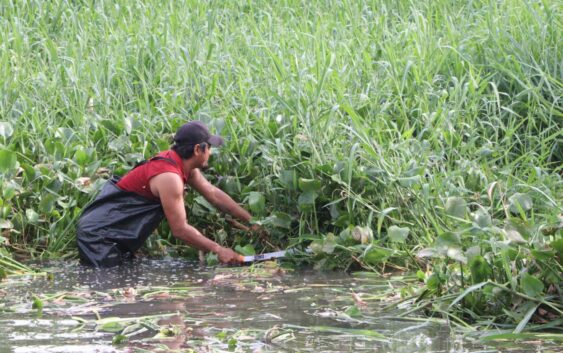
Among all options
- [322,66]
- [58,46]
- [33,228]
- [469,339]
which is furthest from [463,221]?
[58,46]

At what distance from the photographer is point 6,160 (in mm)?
6027

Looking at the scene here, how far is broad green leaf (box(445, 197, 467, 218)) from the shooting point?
Result: 4672 millimetres

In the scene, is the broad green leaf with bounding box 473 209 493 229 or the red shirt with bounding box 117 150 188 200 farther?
the red shirt with bounding box 117 150 188 200

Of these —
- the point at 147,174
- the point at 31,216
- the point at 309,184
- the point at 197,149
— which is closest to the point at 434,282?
the point at 309,184

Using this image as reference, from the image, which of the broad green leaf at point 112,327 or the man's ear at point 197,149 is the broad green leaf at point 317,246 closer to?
the man's ear at point 197,149

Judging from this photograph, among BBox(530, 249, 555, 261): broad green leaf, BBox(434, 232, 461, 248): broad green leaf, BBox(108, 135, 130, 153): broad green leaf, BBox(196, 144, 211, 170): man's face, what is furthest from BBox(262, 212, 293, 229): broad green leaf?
BBox(530, 249, 555, 261): broad green leaf

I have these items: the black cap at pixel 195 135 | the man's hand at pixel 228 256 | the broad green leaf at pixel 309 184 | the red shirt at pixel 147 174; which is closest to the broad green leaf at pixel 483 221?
the broad green leaf at pixel 309 184

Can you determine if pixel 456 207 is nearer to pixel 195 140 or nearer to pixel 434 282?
pixel 434 282

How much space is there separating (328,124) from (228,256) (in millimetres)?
992

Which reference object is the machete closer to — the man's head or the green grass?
the green grass

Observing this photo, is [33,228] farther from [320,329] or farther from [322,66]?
[320,329]

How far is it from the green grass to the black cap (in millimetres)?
332

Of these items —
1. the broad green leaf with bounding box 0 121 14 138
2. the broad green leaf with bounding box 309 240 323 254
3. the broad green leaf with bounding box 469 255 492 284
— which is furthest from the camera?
the broad green leaf with bounding box 0 121 14 138

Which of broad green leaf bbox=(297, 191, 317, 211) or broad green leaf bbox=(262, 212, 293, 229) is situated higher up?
broad green leaf bbox=(297, 191, 317, 211)
